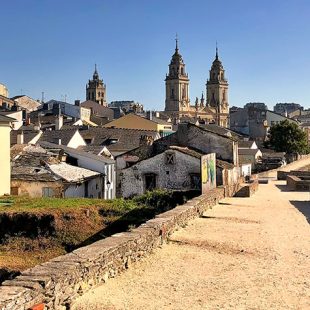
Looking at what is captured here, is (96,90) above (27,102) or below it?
above

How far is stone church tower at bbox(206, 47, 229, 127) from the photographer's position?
168m

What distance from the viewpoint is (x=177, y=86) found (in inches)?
6403

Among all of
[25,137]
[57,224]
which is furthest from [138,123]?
[57,224]

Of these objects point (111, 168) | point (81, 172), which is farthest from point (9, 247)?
point (111, 168)

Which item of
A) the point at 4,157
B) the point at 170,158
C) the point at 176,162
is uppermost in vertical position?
the point at 4,157

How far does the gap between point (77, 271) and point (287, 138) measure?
72820 mm

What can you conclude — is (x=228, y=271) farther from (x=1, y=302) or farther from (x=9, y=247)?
(x=9, y=247)

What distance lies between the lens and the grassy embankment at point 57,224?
1730 cm

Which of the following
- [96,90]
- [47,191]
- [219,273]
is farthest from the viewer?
[96,90]

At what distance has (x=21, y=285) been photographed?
7.03 metres

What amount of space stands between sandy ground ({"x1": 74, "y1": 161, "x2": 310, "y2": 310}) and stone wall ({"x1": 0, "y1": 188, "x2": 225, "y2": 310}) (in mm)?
195

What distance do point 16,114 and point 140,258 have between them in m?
56.0

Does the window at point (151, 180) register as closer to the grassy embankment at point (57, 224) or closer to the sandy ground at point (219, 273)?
the grassy embankment at point (57, 224)

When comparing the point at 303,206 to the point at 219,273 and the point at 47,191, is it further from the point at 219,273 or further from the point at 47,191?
the point at 219,273
